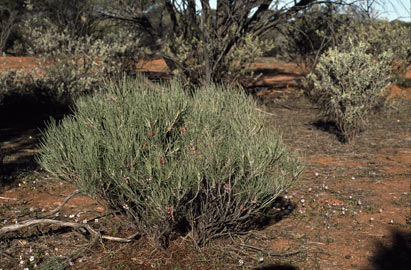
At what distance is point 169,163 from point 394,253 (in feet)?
7.32

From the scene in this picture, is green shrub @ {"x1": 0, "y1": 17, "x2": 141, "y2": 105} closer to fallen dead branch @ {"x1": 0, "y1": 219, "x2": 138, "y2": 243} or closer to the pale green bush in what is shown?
the pale green bush

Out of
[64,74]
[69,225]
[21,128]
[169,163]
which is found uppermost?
[64,74]

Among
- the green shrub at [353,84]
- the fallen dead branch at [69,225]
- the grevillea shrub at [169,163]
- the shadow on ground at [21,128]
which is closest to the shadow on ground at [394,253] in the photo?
the grevillea shrub at [169,163]

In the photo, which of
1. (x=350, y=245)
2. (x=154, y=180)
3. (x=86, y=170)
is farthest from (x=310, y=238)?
(x=86, y=170)

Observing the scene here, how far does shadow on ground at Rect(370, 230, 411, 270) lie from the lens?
3.56 meters

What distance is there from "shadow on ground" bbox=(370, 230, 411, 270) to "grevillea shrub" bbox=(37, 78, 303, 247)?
104 centimetres

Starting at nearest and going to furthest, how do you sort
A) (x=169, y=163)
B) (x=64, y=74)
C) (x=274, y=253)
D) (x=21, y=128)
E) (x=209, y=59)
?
(x=169, y=163)
(x=274, y=253)
(x=21, y=128)
(x=209, y=59)
(x=64, y=74)

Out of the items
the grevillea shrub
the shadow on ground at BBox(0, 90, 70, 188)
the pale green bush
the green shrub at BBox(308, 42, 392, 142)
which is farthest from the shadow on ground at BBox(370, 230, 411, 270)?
the pale green bush

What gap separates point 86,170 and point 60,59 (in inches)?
319

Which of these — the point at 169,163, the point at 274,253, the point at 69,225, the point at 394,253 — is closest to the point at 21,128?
the point at 69,225

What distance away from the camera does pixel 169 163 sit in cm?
320

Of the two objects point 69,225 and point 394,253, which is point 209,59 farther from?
point 394,253

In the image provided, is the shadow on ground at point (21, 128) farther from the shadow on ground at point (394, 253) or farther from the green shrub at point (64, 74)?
the shadow on ground at point (394, 253)

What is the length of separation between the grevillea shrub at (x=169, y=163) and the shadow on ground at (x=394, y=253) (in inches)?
41.0
